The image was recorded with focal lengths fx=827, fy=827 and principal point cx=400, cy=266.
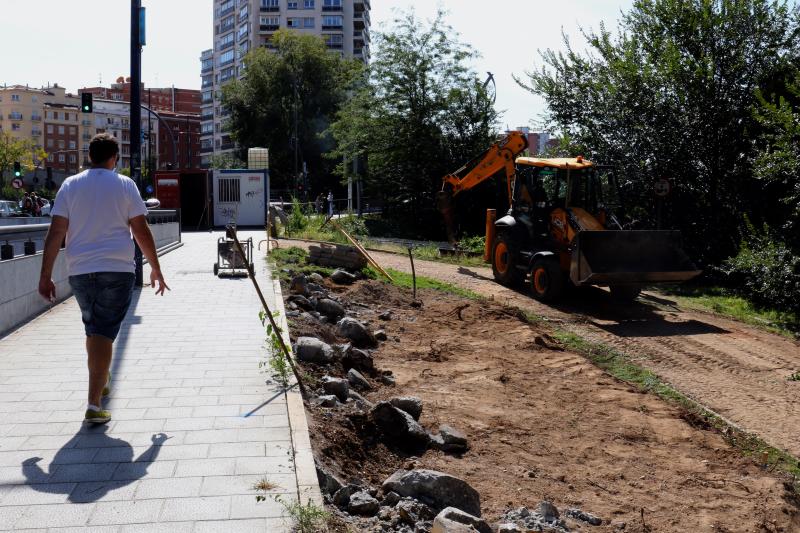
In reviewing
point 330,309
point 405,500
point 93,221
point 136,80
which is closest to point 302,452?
point 405,500

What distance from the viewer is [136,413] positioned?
20.2ft

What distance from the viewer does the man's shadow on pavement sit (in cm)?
461

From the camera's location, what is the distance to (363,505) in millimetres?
4844

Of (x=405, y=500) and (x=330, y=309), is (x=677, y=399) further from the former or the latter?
(x=330, y=309)

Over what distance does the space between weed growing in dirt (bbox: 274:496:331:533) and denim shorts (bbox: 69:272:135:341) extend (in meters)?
2.14

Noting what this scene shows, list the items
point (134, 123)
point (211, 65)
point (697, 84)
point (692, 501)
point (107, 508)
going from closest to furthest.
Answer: point (107, 508)
point (692, 501)
point (134, 123)
point (697, 84)
point (211, 65)

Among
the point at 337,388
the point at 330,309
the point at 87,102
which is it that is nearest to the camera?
the point at 337,388

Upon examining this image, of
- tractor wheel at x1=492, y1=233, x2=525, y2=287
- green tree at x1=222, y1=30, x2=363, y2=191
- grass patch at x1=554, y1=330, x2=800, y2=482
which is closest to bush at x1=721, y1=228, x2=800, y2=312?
tractor wheel at x1=492, y1=233, x2=525, y2=287

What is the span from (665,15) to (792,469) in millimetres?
17380

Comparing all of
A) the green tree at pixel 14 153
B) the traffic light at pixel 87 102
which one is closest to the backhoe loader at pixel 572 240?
the traffic light at pixel 87 102

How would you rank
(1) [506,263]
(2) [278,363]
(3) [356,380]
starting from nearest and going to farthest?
(2) [278,363], (3) [356,380], (1) [506,263]

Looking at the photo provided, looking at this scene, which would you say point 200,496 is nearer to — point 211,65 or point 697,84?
point 697,84

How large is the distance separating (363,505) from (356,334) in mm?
6311

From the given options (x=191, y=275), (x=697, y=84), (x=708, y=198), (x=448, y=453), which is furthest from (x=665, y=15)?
(x=448, y=453)
